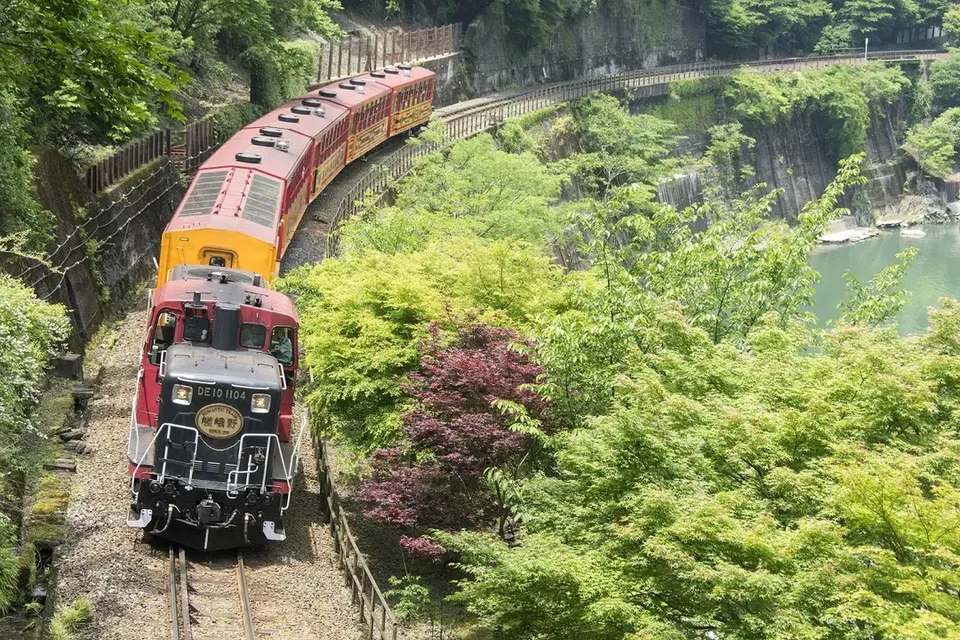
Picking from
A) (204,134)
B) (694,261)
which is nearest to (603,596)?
(694,261)

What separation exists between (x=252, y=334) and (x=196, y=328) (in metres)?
0.86

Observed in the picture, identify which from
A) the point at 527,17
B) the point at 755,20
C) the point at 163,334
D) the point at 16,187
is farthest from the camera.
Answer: the point at 755,20

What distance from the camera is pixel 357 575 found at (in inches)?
776

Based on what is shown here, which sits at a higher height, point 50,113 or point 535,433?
point 50,113

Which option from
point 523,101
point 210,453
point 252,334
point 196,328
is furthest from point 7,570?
point 523,101

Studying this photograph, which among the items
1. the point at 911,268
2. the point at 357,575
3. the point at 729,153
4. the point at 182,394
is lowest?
the point at 911,268

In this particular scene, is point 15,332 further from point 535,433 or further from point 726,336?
point 726,336

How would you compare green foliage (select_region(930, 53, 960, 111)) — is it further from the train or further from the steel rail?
the steel rail

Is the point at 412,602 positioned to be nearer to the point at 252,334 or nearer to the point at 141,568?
the point at 141,568

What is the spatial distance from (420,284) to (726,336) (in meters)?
5.49

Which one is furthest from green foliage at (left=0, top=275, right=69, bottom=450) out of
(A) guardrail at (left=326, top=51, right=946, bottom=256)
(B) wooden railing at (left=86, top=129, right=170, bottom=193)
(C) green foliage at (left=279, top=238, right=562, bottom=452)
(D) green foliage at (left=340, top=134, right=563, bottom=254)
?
(A) guardrail at (left=326, top=51, right=946, bottom=256)

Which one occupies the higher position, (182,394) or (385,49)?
(385,49)

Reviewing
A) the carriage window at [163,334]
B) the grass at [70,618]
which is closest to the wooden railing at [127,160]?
the carriage window at [163,334]

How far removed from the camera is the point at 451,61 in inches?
2788
